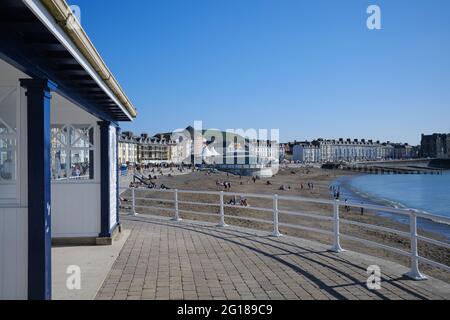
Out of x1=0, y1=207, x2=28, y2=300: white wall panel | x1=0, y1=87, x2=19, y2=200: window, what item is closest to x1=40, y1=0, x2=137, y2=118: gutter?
x1=0, y1=87, x2=19, y2=200: window

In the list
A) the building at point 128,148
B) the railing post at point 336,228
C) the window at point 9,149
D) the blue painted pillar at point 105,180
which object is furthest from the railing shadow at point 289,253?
the building at point 128,148

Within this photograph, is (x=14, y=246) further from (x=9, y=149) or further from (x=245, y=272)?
(x=245, y=272)

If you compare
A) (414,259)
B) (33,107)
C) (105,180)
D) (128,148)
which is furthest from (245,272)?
(128,148)

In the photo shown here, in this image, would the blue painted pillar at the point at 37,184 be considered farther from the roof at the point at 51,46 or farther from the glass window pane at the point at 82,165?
the glass window pane at the point at 82,165

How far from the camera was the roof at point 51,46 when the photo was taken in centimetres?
348

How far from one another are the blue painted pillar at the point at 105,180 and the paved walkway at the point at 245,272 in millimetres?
585

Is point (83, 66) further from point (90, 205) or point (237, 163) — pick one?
point (237, 163)

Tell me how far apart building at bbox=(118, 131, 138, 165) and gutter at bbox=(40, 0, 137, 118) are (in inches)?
4304

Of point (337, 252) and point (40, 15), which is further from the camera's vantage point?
point (337, 252)

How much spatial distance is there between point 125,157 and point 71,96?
118 m

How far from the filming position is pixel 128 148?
124562 mm

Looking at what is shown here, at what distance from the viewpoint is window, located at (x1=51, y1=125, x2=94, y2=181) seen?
9.07 meters

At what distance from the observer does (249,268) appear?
714cm
